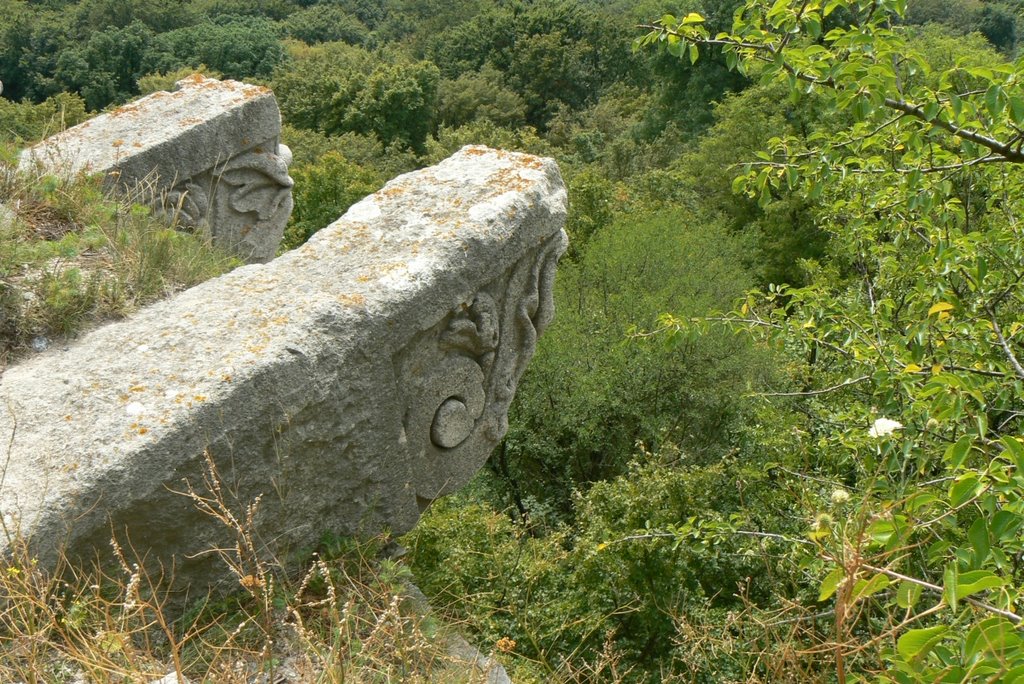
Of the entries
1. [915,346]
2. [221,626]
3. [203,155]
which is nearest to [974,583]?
[221,626]

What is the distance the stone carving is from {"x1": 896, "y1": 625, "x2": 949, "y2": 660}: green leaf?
16.5 ft

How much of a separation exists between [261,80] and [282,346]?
120 feet

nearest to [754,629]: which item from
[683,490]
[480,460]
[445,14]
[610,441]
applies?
[480,460]

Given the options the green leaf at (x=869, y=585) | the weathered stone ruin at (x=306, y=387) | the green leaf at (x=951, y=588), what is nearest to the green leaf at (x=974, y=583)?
the green leaf at (x=951, y=588)

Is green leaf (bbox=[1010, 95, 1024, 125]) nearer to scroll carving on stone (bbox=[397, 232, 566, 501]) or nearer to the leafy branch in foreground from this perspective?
the leafy branch in foreground

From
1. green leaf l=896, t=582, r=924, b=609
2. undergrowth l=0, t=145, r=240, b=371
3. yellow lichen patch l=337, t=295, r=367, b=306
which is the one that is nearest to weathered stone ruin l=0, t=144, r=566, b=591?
yellow lichen patch l=337, t=295, r=367, b=306

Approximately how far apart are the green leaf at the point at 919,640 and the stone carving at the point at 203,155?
5.02 meters

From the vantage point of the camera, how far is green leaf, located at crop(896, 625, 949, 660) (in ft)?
5.46

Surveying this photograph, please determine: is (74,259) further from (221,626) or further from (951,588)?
(951,588)

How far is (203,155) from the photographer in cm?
622

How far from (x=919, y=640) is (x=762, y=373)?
10232 millimetres

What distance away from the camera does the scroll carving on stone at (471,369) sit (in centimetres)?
392

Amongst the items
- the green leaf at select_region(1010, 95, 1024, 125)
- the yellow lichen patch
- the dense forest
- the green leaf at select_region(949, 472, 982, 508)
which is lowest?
the dense forest

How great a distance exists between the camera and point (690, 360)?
11.8 meters
